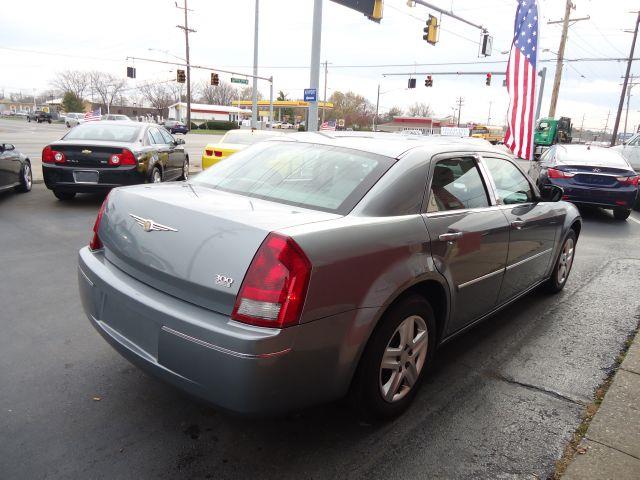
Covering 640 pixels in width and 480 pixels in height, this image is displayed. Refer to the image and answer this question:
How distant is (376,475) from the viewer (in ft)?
7.58

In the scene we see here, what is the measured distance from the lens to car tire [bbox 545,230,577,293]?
495cm

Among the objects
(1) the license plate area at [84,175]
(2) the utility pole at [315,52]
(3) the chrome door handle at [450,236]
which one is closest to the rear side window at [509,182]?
(3) the chrome door handle at [450,236]

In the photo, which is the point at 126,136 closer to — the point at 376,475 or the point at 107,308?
the point at 107,308

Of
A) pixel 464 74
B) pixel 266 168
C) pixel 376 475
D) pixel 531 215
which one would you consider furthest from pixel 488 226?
pixel 464 74

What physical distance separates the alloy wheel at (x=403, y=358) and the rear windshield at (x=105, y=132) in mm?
7547

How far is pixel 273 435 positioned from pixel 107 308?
3.65 feet

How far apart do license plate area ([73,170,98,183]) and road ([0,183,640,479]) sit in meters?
4.15

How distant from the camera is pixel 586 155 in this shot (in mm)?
10594

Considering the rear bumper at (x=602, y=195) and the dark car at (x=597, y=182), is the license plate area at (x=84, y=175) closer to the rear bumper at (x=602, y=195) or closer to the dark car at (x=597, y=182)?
the dark car at (x=597, y=182)

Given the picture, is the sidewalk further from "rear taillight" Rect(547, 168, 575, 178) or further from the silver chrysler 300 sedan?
"rear taillight" Rect(547, 168, 575, 178)

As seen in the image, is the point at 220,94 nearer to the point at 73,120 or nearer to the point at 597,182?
the point at 73,120

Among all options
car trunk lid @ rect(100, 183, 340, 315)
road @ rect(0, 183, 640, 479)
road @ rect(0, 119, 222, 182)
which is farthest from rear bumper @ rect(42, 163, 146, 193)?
car trunk lid @ rect(100, 183, 340, 315)

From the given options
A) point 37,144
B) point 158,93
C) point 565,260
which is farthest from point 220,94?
point 565,260

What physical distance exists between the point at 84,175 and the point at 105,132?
1.15m
